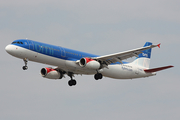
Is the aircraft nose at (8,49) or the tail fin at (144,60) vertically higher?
the tail fin at (144,60)

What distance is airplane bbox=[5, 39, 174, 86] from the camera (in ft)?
152

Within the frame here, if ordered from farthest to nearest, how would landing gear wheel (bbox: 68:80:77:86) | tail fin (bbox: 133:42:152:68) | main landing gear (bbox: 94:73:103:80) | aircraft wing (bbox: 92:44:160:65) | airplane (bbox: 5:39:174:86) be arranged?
tail fin (bbox: 133:42:152:68), landing gear wheel (bbox: 68:80:77:86), main landing gear (bbox: 94:73:103:80), aircraft wing (bbox: 92:44:160:65), airplane (bbox: 5:39:174:86)

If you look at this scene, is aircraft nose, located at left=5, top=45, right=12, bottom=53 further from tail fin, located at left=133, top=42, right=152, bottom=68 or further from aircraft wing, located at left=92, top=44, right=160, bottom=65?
tail fin, located at left=133, top=42, right=152, bottom=68

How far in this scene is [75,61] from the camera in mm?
49250

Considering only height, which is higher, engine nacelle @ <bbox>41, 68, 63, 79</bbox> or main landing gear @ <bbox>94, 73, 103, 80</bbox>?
engine nacelle @ <bbox>41, 68, 63, 79</bbox>

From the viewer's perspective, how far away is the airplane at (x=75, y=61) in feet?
152

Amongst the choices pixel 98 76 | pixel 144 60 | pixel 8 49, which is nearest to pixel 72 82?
pixel 98 76

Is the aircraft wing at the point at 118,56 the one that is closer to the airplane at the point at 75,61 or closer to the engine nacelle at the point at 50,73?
the airplane at the point at 75,61

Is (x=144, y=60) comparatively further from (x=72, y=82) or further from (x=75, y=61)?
(x=75, y=61)

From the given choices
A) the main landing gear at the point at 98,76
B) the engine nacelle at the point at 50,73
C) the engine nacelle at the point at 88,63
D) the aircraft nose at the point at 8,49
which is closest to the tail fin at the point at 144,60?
the main landing gear at the point at 98,76

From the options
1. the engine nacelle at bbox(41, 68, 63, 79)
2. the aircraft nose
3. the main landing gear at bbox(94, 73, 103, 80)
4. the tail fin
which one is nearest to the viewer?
the aircraft nose

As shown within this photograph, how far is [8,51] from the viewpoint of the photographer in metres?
45.7

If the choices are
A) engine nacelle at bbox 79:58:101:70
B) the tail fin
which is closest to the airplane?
engine nacelle at bbox 79:58:101:70

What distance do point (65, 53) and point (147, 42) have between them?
1934 centimetres
